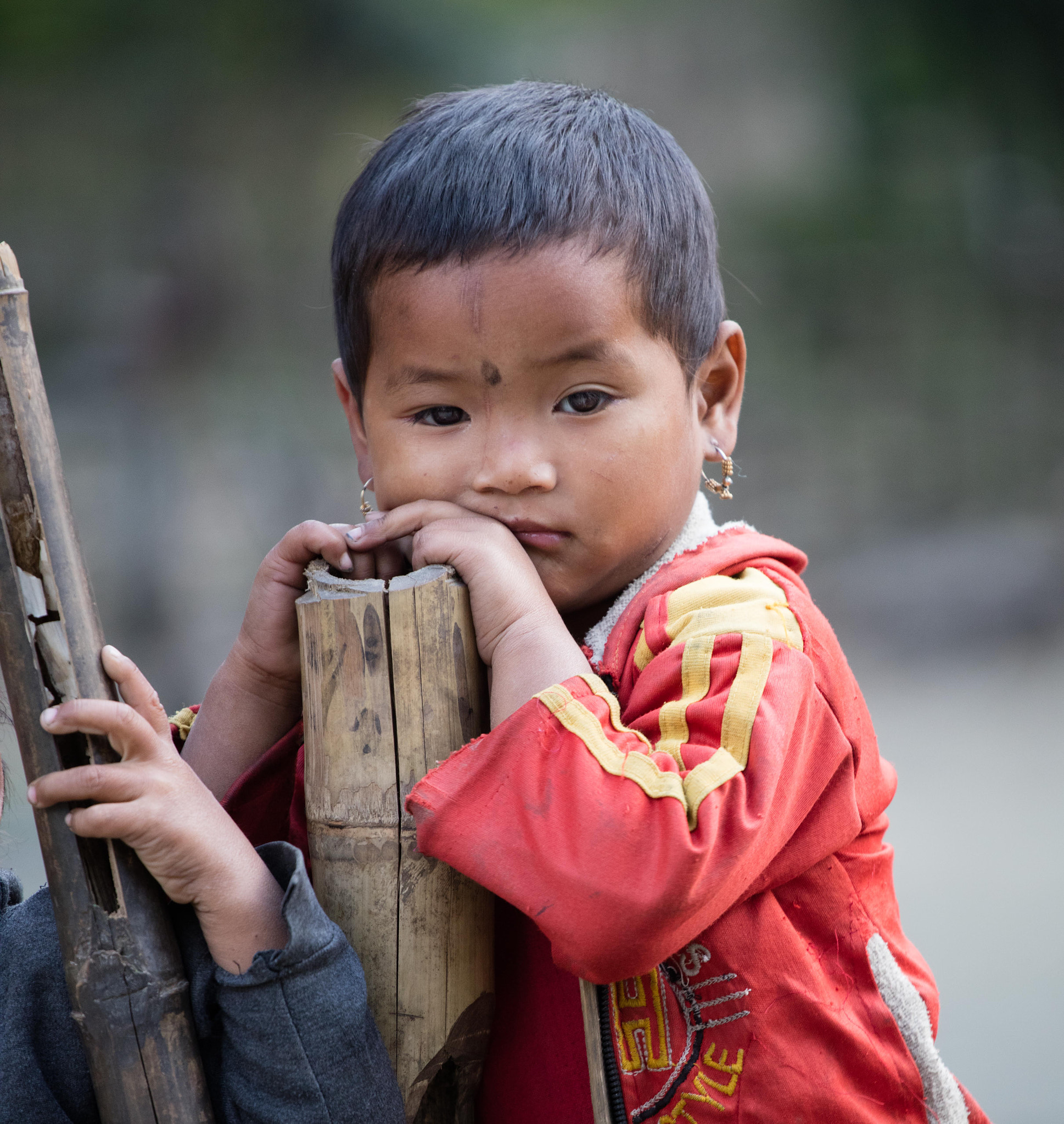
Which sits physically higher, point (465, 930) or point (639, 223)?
point (639, 223)

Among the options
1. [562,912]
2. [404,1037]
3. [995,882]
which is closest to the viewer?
[562,912]

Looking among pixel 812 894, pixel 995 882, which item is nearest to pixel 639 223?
pixel 812 894

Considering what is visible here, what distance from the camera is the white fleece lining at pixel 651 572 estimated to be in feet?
4.97

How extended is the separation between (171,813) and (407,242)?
76cm

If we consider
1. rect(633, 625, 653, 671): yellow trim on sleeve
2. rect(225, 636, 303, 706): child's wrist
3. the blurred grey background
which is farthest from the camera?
the blurred grey background

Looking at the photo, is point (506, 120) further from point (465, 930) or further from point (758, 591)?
point (465, 930)

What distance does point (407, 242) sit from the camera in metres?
1.44

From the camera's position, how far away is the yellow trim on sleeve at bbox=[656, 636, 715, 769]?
1182 mm

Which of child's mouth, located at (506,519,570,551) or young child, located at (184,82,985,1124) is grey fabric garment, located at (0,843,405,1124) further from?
child's mouth, located at (506,519,570,551)

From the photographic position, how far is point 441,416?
4.83 feet

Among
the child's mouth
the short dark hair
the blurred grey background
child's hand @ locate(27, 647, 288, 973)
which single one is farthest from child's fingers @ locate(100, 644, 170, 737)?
the blurred grey background

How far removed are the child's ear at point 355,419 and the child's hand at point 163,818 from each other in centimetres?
62

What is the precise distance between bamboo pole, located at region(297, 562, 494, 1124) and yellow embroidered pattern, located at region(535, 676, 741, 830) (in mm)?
181

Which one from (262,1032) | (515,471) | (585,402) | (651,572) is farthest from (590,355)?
(262,1032)
